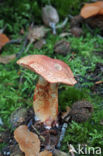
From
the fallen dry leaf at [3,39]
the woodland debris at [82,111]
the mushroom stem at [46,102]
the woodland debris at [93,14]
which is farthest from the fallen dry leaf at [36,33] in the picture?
the woodland debris at [82,111]

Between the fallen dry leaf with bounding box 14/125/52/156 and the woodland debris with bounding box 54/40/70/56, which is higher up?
the woodland debris with bounding box 54/40/70/56

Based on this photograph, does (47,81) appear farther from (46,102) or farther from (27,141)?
(27,141)

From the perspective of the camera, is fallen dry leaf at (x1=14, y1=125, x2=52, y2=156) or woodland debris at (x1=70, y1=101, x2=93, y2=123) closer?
fallen dry leaf at (x1=14, y1=125, x2=52, y2=156)

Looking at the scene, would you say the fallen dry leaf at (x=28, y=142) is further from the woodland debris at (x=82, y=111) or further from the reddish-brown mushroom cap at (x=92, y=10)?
the reddish-brown mushroom cap at (x=92, y=10)

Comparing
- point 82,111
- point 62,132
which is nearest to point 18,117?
point 62,132

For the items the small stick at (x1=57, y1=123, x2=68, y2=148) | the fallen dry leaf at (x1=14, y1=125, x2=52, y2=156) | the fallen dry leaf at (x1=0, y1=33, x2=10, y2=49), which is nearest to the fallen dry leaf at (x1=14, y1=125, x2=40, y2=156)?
the fallen dry leaf at (x1=14, y1=125, x2=52, y2=156)

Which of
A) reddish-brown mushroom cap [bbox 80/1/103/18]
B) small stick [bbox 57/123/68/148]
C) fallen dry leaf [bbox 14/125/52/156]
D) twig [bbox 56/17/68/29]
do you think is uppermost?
reddish-brown mushroom cap [bbox 80/1/103/18]

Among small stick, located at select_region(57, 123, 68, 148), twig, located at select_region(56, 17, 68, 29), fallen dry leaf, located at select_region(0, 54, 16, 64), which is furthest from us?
twig, located at select_region(56, 17, 68, 29)

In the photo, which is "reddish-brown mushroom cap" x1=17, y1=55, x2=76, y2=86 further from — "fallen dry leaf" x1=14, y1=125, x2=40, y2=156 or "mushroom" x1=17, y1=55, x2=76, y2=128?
"fallen dry leaf" x1=14, y1=125, x2=40, y2=156
